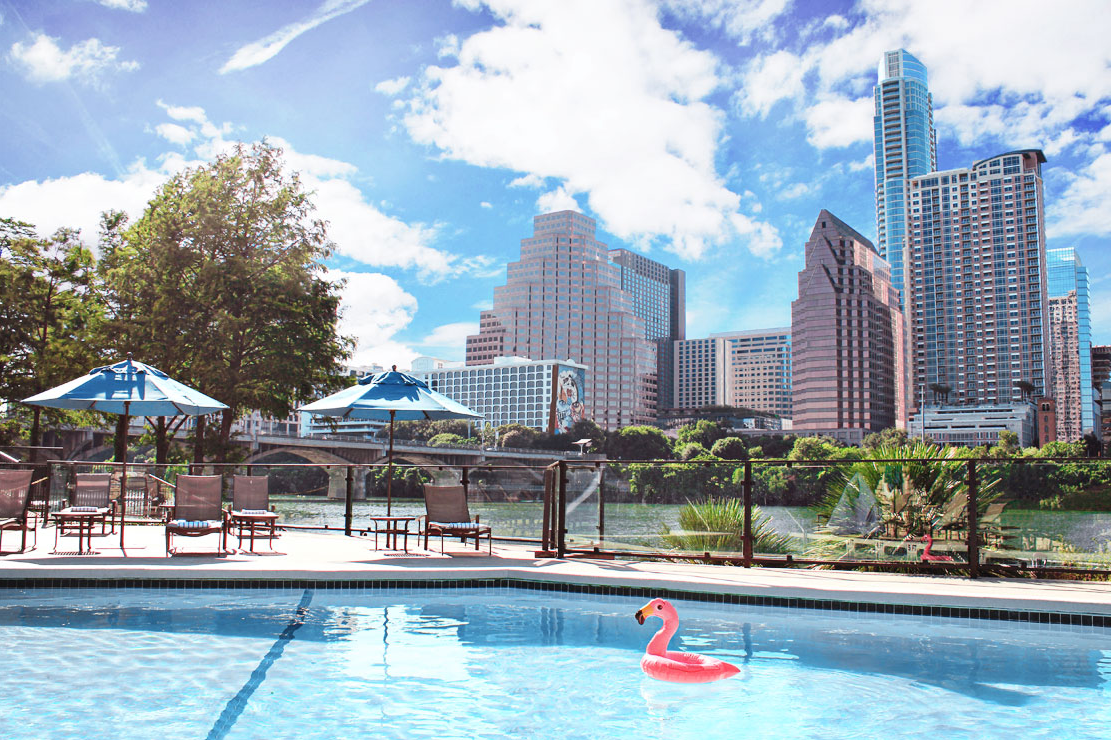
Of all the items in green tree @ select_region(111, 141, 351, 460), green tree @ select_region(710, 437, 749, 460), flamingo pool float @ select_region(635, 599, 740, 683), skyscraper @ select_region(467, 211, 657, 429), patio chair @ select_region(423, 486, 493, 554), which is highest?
skyscraper @ select_region(467, 211, 657, 429)

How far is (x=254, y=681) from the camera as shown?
209 inches

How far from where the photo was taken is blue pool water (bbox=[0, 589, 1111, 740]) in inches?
183

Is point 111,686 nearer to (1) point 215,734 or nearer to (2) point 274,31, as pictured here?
(1) point 215,734

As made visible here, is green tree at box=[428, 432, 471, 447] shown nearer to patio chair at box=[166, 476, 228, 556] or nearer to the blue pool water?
patio chair at box=[166, 476, 228, 556]

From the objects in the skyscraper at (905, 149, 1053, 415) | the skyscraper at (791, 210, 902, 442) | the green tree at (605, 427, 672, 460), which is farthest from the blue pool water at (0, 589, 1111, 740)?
the skyscraper at (905, 149, 1053, 415)

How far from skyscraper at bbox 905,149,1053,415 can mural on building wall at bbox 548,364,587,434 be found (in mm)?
70586

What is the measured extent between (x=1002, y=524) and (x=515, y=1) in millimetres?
12844

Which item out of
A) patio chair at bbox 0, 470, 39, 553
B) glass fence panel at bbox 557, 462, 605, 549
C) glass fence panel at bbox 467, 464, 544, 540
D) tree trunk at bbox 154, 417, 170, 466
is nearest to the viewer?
patio chair at bbox 0, 470, 39, 553

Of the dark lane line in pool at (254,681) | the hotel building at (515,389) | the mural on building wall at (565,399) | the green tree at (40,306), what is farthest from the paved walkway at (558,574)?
the hotel building at (515,389)

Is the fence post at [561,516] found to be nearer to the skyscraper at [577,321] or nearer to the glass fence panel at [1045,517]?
the glass fence panel at [1045,517]

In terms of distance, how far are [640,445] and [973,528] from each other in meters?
110

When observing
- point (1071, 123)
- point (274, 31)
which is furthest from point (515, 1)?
point (1071, 123)

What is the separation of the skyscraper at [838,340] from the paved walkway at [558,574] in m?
135

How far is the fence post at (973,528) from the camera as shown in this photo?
8.23 m
